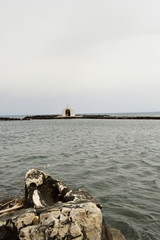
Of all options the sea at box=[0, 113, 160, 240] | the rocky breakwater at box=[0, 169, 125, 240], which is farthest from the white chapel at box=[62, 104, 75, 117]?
the rocky breakwater at box=[0, 169, 125, 240]

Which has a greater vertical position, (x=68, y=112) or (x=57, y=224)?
(x=68, y=112)

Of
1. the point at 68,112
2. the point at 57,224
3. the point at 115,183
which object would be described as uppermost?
the point at 68,112

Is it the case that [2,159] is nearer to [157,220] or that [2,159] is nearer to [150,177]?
[150,177]

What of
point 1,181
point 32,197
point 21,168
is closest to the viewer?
point 32,197

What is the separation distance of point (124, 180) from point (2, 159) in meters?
8.24

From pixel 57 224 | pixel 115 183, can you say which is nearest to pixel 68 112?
pixel 115 183

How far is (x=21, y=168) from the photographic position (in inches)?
396

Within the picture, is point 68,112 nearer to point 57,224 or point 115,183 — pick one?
point 115,183

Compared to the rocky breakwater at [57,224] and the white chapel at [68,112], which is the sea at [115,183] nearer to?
the rocky breakwater at [57,224]

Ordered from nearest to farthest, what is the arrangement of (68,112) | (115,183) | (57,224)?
(57,224)
(115,183)
(68,112)

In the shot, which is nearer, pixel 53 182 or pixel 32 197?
pixel 32 197

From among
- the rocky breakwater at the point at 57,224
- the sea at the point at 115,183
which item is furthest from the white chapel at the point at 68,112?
the rocky breakwater at the point at 57,224

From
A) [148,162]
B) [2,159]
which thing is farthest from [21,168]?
[148,162]

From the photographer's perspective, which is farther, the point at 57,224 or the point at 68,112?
the point at 68,112
